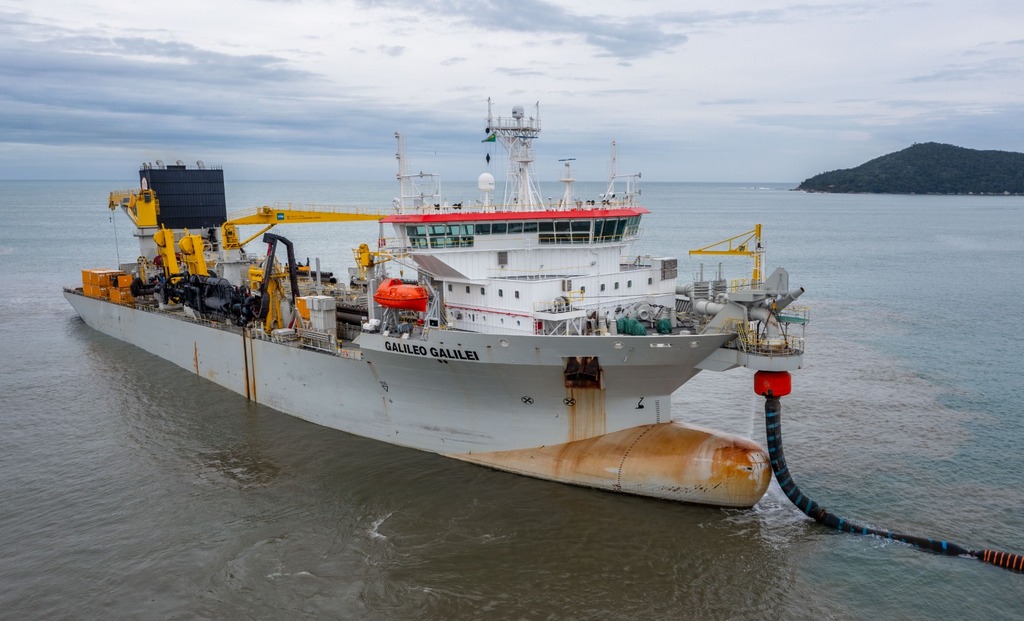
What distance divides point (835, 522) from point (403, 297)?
11.3 m

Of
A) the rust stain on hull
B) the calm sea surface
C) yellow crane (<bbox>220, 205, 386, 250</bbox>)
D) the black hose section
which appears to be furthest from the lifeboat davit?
yellow crane (<bbox>220, 205, 386, 250</bbox>)

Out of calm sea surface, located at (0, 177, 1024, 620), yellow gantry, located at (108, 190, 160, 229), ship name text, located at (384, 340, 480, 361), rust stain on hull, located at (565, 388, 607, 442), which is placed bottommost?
calm sea surface, located at (0, 177, 1024, 620)

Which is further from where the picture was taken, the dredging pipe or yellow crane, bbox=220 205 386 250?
yellow crane, bbox=220 205 386 250

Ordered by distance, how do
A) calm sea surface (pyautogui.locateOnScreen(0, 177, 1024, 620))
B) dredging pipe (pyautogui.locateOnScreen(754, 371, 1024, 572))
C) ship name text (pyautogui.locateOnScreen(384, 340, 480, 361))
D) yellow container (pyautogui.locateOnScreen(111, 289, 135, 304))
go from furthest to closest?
1. yellow container (pyautogui.locateOnScreen(111, 289, 135, 304))
2. ship name text (pyautogui.locateOnScreen(384, 340, 480, 361))
3. dredging pipe (pyautogui.locateOnScreen(754, 371, 1024, 572))
4. calm sea surface (pyautogui.locateOnScreen(0, 177, 1024, 620))

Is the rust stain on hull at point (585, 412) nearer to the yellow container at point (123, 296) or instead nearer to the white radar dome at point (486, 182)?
the white radar dome at point (486, 182)

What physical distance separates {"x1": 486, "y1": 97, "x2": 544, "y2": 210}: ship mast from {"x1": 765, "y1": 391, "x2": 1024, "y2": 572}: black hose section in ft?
27.6

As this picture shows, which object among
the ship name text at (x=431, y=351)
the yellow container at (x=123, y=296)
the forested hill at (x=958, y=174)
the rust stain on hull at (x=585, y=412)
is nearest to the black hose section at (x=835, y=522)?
the rust stain on hull at (x=585, y=412)

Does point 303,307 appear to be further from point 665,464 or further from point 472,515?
point 665,464

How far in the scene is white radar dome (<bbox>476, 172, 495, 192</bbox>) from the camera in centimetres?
1944

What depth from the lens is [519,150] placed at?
1998 cm

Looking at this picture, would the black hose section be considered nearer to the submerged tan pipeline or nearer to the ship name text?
the submerged tan pipeline

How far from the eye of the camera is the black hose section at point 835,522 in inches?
554

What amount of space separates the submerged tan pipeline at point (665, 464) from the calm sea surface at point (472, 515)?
1.48 feet

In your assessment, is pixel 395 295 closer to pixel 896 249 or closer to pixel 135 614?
pixel 135 614
